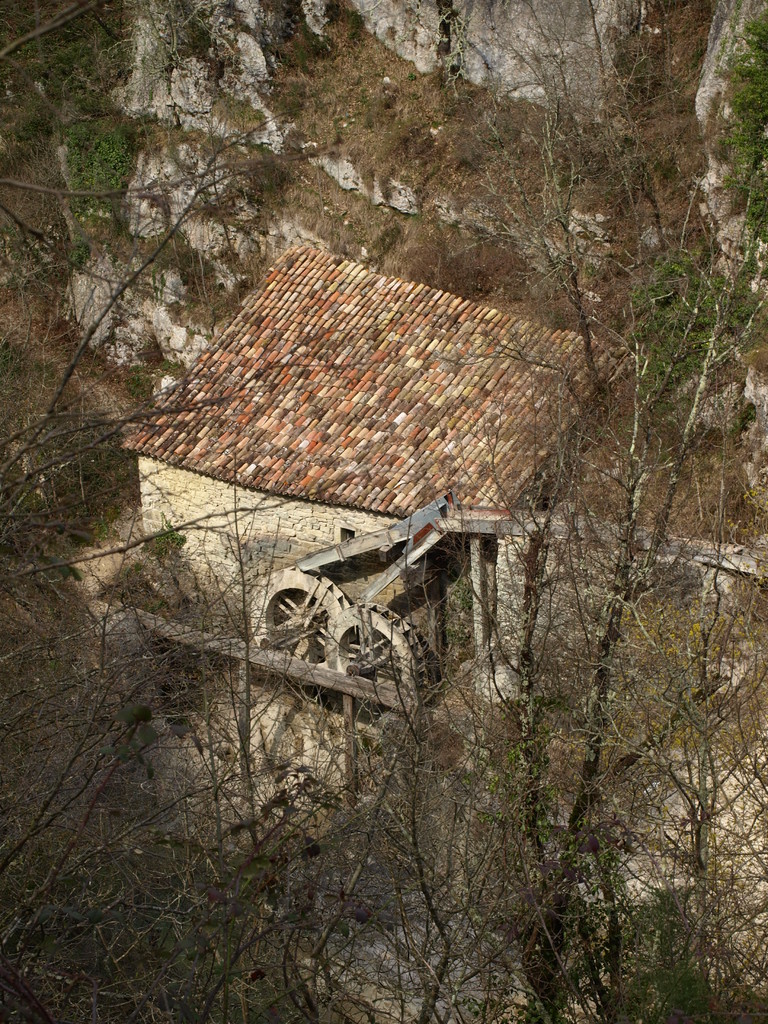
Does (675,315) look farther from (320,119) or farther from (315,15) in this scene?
(315,15)

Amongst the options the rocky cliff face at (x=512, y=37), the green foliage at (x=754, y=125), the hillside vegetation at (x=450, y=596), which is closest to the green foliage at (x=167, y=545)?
the hillside vegetation at (x=450, y=596)

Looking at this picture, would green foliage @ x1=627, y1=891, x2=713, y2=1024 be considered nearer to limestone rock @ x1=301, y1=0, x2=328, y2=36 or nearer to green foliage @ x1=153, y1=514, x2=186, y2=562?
green foliage @ x1=153, y1=514, x2=186, y2=562

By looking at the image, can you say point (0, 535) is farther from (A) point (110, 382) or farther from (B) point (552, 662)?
(A) point (110, 382)

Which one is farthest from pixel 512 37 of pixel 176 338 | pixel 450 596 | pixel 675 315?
pixel 450 596

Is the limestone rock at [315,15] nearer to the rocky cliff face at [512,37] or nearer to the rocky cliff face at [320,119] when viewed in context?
the rocky cliff face at [320,119]

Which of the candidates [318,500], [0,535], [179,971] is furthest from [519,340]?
[0,535]

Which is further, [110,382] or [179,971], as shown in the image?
[110,382]

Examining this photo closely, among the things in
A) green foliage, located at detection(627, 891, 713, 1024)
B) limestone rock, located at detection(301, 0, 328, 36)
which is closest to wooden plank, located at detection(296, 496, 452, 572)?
green foliage, located at detection(627, 891, 713, 1024)
